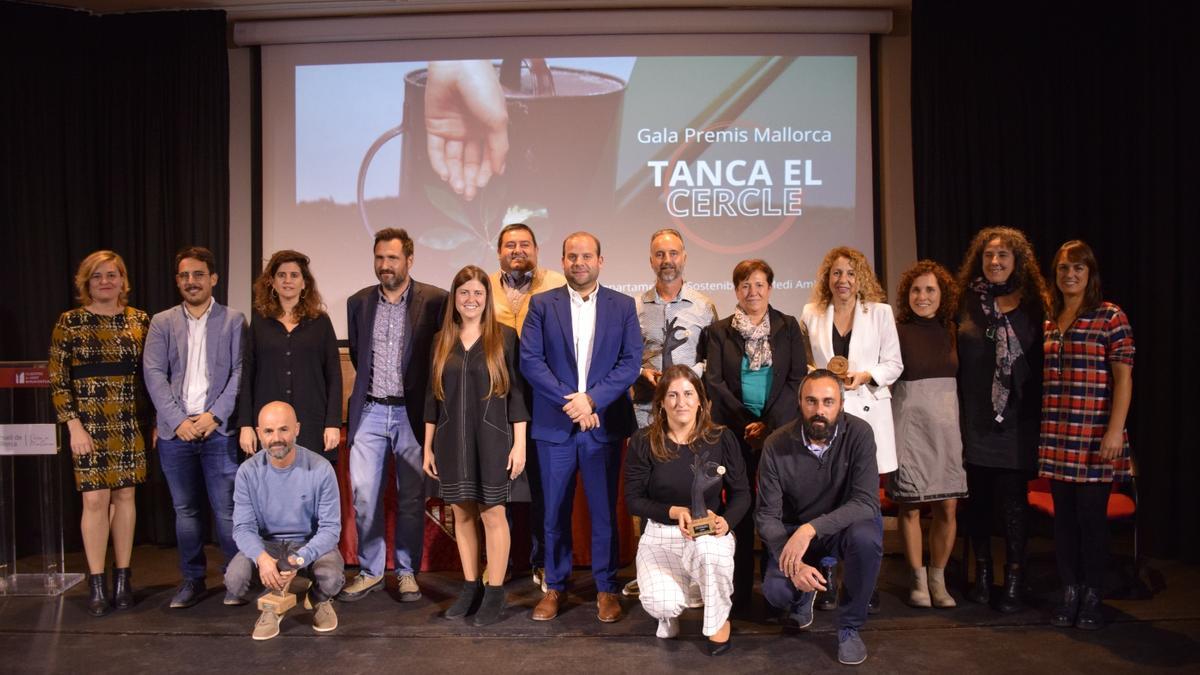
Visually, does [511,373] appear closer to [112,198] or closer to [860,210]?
[860,210]

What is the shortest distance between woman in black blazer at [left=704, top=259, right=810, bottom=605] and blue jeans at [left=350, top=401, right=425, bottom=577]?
1.37 m

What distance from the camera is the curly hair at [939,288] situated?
364cm

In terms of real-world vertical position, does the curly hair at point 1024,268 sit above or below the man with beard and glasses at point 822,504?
above

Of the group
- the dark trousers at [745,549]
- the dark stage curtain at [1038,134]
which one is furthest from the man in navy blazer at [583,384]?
the dark stage curtain at [1038,134]

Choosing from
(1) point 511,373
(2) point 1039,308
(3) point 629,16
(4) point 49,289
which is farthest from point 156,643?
(3) point 629,16

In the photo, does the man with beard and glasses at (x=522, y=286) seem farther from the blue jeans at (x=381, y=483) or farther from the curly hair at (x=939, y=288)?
the curly hair at (x=939, y=288)

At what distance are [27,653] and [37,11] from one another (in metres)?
3.91

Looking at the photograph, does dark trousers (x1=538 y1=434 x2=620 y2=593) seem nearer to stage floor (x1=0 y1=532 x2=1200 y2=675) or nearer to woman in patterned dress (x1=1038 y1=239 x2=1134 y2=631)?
stage floor (x1=0 y1=532 x2=1200 y2=675)

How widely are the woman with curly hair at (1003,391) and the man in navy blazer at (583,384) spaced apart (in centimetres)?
147

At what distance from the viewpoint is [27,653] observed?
325 centimetres

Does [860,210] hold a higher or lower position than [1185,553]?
higher

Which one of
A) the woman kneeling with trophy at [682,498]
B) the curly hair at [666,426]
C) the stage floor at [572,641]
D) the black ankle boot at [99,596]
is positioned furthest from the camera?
the black ankle boot at [99,596]

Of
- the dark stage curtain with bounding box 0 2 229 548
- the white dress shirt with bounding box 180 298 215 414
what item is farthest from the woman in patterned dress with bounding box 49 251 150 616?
the dark stage curtain with bounding box 0 2 229 548

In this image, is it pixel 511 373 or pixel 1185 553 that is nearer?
pixel 511 373
